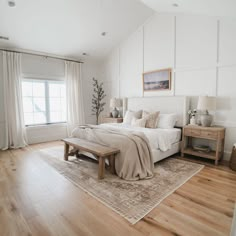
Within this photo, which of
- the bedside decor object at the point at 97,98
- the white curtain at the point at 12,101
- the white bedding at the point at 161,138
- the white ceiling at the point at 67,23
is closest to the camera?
the white bedding at the point at 161,138

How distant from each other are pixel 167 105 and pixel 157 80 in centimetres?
77

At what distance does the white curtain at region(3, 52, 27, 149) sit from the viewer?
14.9ft

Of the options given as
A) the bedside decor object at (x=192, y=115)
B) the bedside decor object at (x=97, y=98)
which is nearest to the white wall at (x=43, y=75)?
the bedside decor object at (x=97, y=98)

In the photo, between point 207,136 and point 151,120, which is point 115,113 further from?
point 207,136

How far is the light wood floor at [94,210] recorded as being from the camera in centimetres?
172

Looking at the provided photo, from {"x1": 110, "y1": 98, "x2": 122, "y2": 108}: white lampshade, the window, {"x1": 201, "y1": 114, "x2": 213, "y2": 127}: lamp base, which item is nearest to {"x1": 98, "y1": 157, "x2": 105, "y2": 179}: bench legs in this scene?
{"x1": 201, "y1": 114, "x2": 213, "y2": 127}: lamp base

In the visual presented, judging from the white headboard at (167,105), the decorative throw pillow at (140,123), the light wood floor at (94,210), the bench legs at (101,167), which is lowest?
the light wood floor at (94,210)

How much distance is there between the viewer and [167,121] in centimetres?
406

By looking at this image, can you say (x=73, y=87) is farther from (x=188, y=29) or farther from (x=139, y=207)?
(x=139, y=207)

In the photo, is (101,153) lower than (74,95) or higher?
lower

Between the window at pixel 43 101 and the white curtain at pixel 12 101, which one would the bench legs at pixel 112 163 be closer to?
the white curtain at pixel 12 101

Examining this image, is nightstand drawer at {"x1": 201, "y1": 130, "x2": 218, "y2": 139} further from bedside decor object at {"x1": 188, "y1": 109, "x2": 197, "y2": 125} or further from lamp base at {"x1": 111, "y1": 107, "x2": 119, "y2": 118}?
lamp base at {"x1": 111, "y1": 107, "x2": 119, "y2": 118}

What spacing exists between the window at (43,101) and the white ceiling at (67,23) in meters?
0.98

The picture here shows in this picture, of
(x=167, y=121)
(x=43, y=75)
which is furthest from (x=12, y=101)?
(x=167, y=121)
